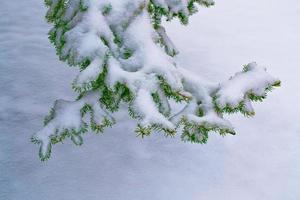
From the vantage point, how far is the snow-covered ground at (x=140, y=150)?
4320mm

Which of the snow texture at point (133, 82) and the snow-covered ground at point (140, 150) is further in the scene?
the snow-covered ground at point (140, 150)

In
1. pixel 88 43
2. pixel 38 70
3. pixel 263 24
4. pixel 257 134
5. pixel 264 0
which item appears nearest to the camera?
pixel 88 43

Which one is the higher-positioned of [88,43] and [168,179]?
[88,43]

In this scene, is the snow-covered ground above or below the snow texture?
below

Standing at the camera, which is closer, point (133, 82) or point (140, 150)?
point (133, 82)

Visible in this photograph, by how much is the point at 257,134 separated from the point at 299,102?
1133 millimetres

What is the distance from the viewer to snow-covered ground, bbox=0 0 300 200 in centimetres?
432

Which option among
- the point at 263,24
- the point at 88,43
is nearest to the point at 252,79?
the point at 88,43

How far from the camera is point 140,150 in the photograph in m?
4.81

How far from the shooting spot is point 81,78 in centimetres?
264

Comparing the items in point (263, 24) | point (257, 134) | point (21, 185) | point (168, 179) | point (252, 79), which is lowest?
point (21, 185)

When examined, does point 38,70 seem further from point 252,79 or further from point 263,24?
point 263,24

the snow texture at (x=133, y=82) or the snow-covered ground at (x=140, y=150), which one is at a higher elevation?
the snow texture at (x=133, y=82)

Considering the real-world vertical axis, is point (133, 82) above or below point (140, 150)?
above
